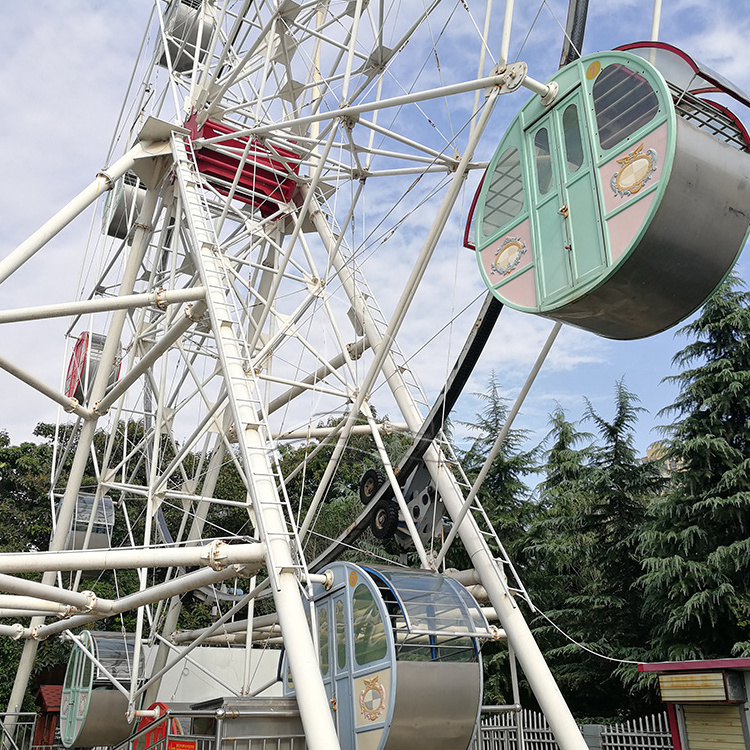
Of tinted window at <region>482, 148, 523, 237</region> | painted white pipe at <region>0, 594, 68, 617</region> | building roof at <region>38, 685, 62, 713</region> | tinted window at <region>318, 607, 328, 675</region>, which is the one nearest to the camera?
tinted window at <region>482, 148, 523, 237</region>

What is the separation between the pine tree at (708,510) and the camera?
59.7 feet

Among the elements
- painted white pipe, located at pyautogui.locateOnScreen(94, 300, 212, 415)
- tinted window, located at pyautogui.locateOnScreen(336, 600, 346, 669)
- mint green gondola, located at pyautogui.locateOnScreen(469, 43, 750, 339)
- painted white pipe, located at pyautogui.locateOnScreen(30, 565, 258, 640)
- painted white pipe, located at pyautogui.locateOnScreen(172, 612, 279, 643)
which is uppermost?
painted white pipe, located at pyautogui.locateOnScreen(94, 300, 212, 415)

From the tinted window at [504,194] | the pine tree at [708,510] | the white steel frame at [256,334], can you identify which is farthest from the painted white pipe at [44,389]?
the pine tree at [708,510]

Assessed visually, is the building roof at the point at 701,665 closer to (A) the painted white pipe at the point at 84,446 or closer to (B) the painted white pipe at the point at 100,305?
(B) the painted white pipe at the point at 100,305

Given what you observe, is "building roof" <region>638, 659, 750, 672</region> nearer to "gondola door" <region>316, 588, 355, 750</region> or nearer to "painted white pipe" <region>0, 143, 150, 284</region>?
"gondola door" <region>316, 588, 355, 750</region>

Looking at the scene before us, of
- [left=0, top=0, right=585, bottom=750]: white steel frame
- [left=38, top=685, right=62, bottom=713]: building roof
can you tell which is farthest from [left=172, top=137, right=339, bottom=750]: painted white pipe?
[left=38, top=685, right=62, bottom=713]: building roof

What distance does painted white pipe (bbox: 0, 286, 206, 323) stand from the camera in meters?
9.18

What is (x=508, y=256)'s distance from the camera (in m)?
7.16

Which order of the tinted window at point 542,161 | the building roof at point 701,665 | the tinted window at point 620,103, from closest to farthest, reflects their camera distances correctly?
the tinted window at point 620,103, the tinted window at point 542,161, the building roof at point 701,665

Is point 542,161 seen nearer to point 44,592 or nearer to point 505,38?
point 505,38

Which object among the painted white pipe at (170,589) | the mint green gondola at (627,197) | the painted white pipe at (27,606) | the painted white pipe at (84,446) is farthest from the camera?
the painted white pipe at (84,446)

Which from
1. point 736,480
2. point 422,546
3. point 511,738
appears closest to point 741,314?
point 736,480

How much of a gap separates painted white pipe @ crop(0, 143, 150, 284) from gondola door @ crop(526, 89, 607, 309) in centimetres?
642

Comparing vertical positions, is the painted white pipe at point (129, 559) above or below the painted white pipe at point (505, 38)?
below
